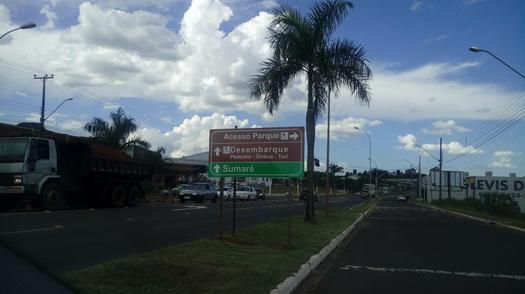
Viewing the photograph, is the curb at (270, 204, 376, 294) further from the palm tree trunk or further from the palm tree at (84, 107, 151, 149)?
the palm tree at (84, 107, 151, 149)

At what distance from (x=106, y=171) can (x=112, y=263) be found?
1772 centimetres

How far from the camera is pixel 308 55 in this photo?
2120cm

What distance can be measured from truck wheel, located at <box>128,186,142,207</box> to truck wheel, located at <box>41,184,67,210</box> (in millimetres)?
5491

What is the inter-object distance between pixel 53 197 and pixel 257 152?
12.7 meters

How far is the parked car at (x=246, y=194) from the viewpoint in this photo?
54656mm

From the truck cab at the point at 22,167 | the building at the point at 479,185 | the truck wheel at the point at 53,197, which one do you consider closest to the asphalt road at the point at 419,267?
the truck wheel at the point at 53,197

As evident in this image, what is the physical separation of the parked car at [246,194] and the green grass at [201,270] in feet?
136

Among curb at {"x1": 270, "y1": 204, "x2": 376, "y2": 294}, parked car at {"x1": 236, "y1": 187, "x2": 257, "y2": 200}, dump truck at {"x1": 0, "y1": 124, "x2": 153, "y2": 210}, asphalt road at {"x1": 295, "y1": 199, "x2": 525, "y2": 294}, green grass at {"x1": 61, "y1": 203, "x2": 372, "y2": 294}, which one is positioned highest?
dump truck at {"x1": 0, "y1": 124, "x2": 153, "y2": 210}

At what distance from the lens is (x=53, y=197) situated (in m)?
22.8

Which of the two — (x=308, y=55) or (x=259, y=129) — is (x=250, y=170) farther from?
(x=308, y=55)

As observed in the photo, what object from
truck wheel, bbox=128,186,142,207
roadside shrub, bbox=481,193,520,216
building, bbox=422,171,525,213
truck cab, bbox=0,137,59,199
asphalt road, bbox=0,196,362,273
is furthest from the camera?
building, bbox=422,171,525,213

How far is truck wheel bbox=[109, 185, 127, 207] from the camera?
27.1 m

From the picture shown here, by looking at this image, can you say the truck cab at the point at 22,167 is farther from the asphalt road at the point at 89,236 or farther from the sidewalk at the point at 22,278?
the sidewalk at the point at 22,278

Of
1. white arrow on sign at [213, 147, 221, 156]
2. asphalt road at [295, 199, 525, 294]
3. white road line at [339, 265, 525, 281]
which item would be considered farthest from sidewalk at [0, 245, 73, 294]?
white arrow on sign at [213, 147, 221, 156]
